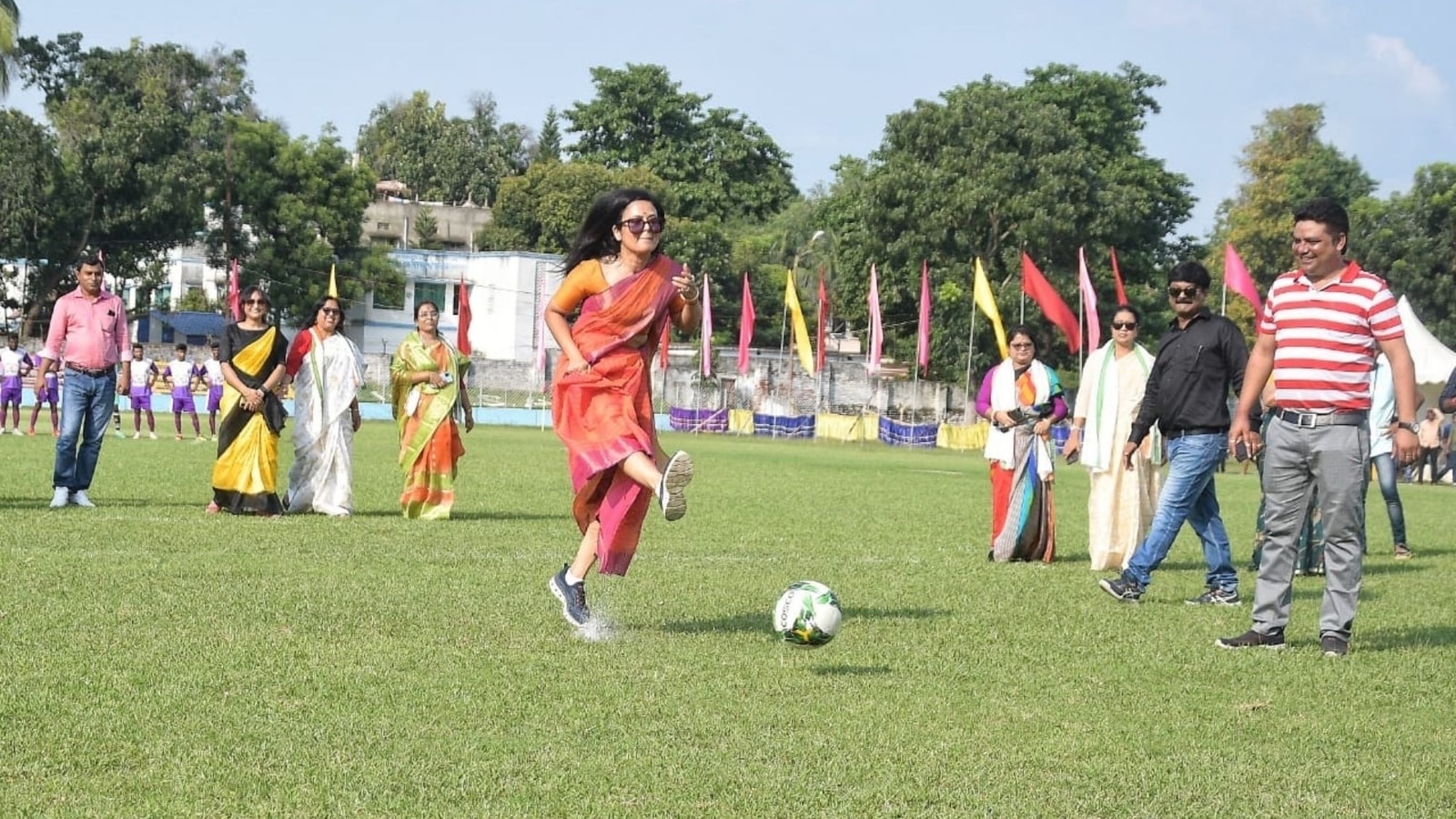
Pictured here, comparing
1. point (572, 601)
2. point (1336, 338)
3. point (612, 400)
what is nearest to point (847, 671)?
point (572, 601)

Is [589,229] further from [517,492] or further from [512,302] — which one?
[512,302]

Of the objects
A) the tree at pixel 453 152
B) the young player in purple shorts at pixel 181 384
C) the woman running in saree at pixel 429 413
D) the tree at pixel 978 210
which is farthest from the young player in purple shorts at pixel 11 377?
the tree at pixel 453 152

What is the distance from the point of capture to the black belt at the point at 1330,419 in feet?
26.0

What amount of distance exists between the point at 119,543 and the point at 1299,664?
7084 mm

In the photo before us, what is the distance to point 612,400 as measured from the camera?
7.98m

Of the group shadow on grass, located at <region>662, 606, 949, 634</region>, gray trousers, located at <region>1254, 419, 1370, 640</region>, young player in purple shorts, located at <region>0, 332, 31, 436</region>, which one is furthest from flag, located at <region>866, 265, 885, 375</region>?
gray trousers, located at <region>1254, 419, 1370, 640</region>

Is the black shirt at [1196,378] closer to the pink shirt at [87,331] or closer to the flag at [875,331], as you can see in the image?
the pink shirt at [87,331]

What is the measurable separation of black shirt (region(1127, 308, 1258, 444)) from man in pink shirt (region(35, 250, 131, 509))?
25.6ft

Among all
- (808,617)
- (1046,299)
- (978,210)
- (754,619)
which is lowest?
(754,619)

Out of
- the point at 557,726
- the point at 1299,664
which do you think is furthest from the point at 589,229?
the point at 1299,664

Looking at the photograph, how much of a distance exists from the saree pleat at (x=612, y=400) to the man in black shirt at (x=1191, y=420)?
10.6ft

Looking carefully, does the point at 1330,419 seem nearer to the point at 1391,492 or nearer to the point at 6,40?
the point at 1391,492

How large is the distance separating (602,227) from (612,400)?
83cm

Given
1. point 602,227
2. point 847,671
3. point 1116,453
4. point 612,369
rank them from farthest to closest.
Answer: point 1116,453 → point 602,227 → point 612,369 → point 847,671
